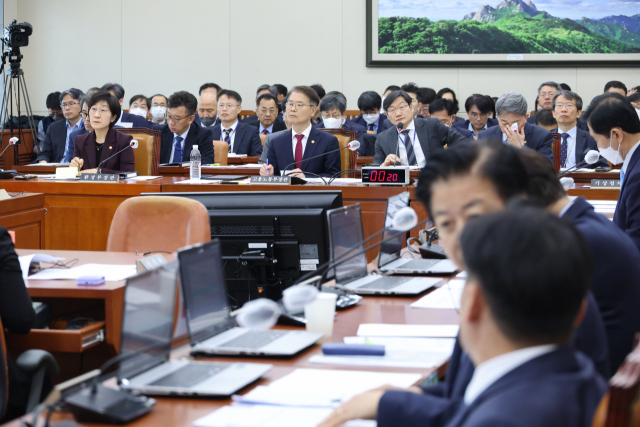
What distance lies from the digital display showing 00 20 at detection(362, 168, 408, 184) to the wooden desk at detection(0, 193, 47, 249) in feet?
6.34

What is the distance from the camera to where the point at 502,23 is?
880 centimetres

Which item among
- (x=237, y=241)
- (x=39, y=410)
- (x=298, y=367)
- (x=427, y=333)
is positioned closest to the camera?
(x=39, y=410)

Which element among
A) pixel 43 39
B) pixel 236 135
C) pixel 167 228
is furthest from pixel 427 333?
pixel 43 39

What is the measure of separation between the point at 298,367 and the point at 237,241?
882 mm

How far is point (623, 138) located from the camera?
2805 mm

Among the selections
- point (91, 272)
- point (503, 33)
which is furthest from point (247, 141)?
point (91, 272)

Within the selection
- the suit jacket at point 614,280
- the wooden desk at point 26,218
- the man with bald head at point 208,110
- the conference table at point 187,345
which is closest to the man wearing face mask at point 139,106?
the man with bald head at point 208,110

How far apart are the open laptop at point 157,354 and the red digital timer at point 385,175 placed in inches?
107

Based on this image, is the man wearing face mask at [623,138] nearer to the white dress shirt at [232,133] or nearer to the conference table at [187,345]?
the conference table at [187,345]

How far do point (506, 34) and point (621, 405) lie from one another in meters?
8.70

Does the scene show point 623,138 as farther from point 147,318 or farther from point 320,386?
point 147,318

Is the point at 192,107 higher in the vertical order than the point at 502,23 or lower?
lower

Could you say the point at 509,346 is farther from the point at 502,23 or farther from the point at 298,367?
the point at 502,23

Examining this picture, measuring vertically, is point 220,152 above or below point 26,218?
above
